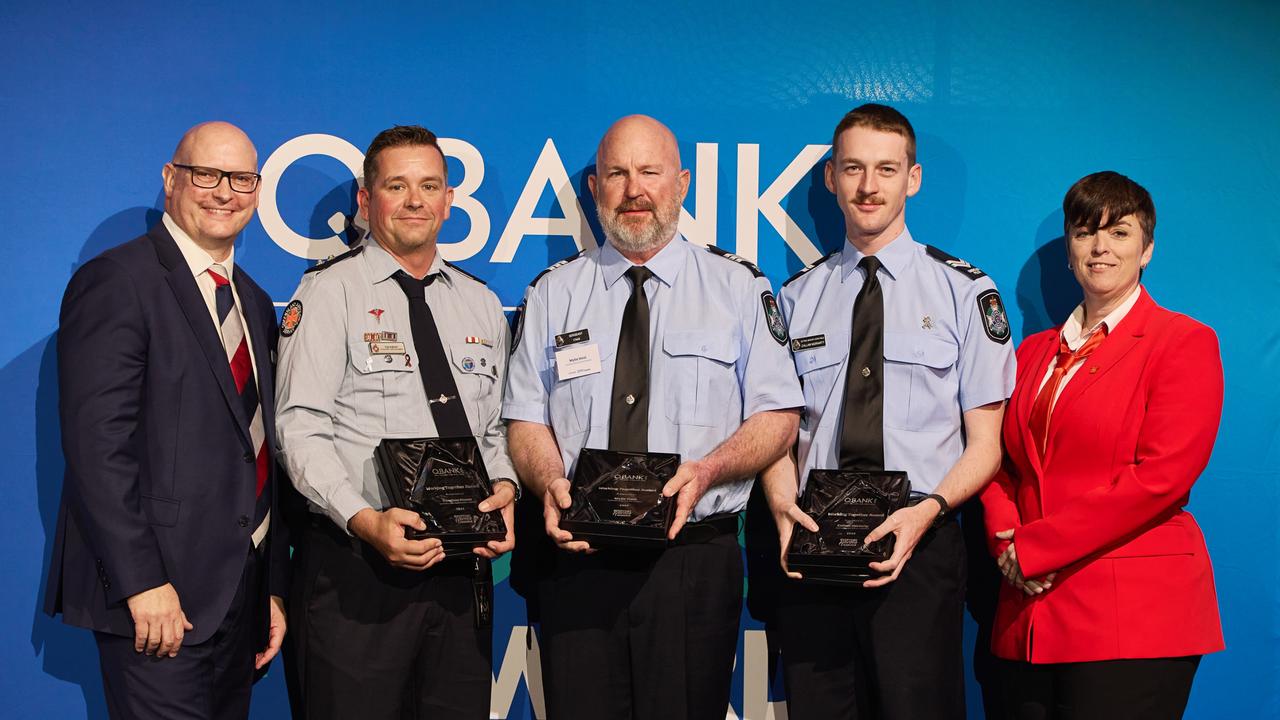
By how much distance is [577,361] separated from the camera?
274 cm

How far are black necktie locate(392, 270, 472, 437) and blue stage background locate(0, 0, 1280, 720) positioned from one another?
63 cm

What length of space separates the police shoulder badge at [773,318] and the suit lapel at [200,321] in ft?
4.80

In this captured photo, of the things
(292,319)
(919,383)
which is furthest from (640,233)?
(292,319)

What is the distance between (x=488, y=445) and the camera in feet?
9.29

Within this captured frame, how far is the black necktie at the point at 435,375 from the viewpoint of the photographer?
2.71m

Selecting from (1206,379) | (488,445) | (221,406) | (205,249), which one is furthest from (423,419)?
(1206,379)

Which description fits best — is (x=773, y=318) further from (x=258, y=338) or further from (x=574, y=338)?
(x=258, y=338)

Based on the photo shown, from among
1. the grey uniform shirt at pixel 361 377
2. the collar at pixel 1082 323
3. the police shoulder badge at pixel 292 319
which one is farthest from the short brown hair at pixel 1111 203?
the police shoulder badge at pixel 292 319

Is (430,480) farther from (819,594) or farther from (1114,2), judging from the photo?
(1114,2)

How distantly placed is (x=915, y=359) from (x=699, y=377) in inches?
24.9

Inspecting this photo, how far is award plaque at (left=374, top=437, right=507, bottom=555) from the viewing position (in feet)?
8.11

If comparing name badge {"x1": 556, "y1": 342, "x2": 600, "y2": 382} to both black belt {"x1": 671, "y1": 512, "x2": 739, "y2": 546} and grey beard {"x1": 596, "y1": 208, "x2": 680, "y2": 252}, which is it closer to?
grey beard {"x1": 596, "y1": 208, "x2": 680, "y2": 252}

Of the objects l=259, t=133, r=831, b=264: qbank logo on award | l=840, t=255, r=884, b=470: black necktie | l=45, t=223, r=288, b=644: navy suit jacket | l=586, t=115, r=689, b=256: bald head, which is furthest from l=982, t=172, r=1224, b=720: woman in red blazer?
l=45, t=223, r=288, b=644: navy suit jacket

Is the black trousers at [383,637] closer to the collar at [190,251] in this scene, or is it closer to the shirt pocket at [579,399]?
the shirt pocket at [579,399]
